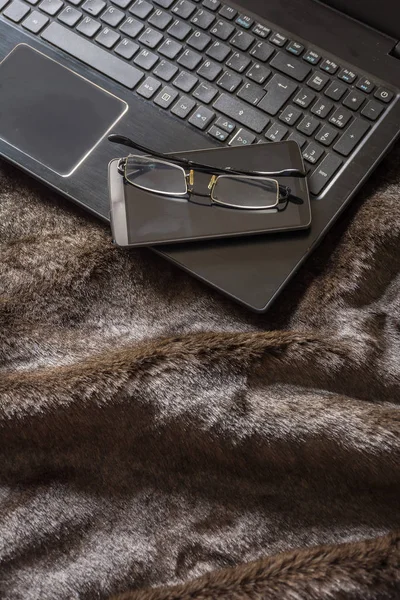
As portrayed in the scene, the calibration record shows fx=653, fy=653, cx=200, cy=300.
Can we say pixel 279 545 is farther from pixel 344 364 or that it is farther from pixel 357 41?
pixel 357 41

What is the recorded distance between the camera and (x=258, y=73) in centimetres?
61

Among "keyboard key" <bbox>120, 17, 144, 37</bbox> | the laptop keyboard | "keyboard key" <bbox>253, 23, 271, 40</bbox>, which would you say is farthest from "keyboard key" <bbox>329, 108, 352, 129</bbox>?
"keyboard key" <bbox>120, 17, 144, 37</bbox>

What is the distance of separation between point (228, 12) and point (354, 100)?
0.50 ft

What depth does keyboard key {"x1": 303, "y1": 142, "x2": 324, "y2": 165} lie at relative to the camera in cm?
58

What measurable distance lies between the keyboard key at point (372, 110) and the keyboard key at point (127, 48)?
0.22m

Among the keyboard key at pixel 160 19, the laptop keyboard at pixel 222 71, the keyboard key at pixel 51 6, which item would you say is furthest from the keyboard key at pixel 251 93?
the keyboard key at pixel 51 6

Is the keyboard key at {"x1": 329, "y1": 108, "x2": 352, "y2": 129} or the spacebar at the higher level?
the keyboard key at {"x1": 329, "y1": 108, "x2": 352, "y2": 129}

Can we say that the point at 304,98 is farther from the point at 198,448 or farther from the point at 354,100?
the point at 198,448

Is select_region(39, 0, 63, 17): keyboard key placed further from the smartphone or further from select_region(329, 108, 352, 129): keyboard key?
select_region(329, 108, 352, 129): keyboard key

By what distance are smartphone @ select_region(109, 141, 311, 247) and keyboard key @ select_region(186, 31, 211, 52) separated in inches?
4.7

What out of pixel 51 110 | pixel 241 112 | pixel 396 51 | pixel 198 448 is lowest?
pixel 198 448

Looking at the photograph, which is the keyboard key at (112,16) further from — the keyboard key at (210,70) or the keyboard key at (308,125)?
the keyboard key at (308,125)

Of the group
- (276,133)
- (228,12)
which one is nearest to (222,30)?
(228,12)

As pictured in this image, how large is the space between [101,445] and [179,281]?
158 mm
